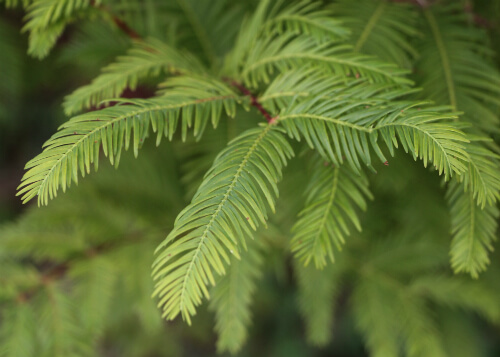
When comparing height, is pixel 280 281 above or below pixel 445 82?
below

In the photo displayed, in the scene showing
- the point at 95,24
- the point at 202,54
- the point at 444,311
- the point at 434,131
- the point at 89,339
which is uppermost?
the point at 95,24

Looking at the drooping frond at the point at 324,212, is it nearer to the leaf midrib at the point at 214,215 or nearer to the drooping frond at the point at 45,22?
the leaf midrib at the point at 214,215

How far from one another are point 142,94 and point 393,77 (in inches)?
62.7

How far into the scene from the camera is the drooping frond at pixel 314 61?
30.6 inches

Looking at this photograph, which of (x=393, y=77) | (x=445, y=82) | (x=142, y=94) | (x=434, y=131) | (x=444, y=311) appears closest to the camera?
(x=434, y=131)

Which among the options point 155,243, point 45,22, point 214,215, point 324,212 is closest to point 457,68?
point 324,212

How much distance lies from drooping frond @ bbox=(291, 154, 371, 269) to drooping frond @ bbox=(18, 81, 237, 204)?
0.24 metres

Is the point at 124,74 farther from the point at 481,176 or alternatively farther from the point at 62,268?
the point at 62,268

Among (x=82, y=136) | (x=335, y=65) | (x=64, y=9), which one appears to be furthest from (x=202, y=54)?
(x=82, y=136)

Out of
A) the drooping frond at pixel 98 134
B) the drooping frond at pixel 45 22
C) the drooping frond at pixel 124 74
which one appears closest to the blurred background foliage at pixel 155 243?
the drooping frond at pixel 45 22

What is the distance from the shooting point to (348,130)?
0.68 meters

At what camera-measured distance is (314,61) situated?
85cm

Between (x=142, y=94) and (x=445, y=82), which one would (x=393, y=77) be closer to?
(x=445, y=82)

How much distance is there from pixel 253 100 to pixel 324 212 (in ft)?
0.92
